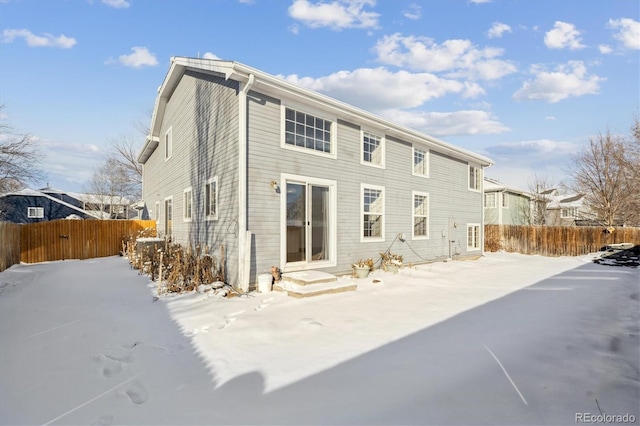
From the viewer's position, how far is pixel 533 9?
8891 millimetres

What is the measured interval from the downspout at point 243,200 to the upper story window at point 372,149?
388cm

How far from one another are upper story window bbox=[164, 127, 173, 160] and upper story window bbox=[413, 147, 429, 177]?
8.89 meters

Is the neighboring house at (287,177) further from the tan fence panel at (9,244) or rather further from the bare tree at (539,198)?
the bare tree at (539,198)

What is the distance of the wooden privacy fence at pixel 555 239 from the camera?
50.7 ft

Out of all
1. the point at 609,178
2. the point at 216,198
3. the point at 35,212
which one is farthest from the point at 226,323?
the point at 35,212

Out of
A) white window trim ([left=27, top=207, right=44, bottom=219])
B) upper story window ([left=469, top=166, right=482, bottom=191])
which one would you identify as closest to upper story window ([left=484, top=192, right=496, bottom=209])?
upper story window ([left=469, top=166, right=482, bottom=191])

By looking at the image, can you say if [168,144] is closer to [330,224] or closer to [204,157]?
[204,157]

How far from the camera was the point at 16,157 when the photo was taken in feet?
49.9

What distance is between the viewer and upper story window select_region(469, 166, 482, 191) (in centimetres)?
1432

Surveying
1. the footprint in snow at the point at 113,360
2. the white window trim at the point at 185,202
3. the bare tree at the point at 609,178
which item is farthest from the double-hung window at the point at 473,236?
the footprint in snow at the point at 113,360

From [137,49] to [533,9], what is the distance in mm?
14770

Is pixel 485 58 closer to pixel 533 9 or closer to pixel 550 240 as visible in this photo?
pixel 533 9

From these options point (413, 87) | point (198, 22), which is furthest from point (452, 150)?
point (198, 22)

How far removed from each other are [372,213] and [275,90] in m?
4.51
